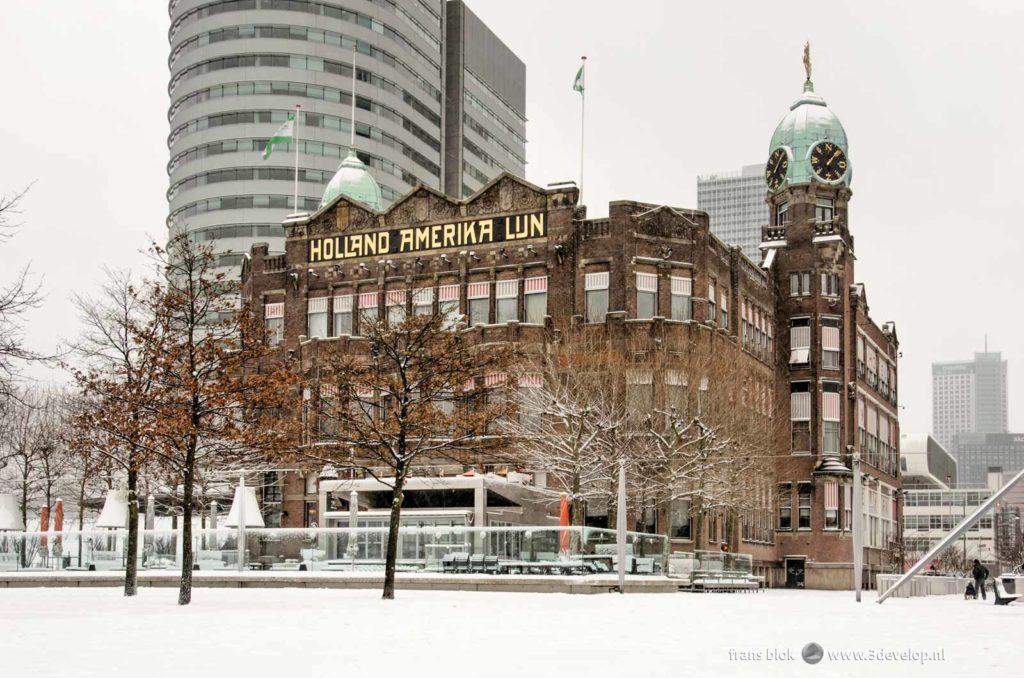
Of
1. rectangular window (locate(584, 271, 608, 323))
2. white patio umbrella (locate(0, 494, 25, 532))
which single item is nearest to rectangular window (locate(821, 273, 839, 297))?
rectangular window (locate(584, 271, 608, 323))

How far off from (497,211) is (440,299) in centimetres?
523

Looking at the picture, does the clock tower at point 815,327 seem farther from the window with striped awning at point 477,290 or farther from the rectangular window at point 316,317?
the rectangular window at point 316,317

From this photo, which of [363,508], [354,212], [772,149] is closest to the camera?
[363,508]

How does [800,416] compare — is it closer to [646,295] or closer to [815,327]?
[815,327]

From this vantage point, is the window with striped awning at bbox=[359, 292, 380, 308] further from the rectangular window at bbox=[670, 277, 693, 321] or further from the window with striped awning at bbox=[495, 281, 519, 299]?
the rectangular window at bbox=[670, 277, 693, 321]

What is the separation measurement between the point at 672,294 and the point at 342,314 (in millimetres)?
17563

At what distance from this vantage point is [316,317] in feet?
240

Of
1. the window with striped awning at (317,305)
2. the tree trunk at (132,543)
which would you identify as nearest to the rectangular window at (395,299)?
the window with striped awning at (317,305)

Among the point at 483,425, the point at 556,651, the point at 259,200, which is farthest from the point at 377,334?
the point at 259,200

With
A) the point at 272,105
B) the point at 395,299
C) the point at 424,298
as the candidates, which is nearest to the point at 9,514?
the point at 395,299

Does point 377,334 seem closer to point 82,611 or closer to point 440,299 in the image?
point 82,611

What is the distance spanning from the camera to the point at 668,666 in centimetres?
1869

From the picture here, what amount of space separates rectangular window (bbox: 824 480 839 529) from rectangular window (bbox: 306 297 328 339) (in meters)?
29.0

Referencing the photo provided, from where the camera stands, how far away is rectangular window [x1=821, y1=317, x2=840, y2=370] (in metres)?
79.7
